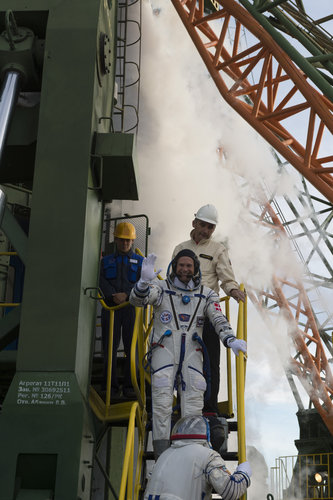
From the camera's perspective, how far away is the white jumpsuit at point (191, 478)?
15.2 ft

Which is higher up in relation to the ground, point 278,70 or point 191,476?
point 278,70

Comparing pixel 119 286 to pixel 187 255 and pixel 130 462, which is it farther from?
pixel 130 462

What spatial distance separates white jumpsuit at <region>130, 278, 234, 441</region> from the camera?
584cm

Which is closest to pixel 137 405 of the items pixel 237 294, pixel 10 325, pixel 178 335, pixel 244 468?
pixel 178 335

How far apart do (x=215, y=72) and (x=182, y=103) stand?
A: 2.44m

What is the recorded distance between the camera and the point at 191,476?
15.3ft

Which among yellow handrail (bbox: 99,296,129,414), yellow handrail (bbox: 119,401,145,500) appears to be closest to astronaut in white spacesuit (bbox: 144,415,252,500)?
yellow handrail (bbox: 119,401,145,500)

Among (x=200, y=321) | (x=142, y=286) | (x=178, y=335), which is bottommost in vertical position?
(x=178, y=335)

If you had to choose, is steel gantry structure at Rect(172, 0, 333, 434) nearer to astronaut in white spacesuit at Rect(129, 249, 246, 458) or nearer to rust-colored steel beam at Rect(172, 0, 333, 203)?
rust-colored steel beam at Rect(172, 0, 333, 203)

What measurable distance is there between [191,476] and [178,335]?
1.67m

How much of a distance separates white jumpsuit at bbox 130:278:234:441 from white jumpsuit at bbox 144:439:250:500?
96 cm

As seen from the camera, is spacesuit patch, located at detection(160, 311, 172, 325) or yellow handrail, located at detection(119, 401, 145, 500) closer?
yellow handrail, located at detection(119, 401, 145, 500)

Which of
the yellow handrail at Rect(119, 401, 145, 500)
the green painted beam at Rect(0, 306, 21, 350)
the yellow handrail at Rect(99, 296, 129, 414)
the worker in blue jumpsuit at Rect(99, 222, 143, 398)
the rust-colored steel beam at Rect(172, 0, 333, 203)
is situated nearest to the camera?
the yellow handrail at Rect(119, 401, 145, 500)

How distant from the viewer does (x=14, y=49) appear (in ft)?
22.8
